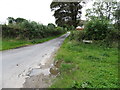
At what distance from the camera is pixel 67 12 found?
973 inches

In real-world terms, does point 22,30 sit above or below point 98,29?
above

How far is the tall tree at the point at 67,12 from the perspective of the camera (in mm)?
23750

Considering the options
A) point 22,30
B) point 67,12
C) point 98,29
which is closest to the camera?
point 98,29

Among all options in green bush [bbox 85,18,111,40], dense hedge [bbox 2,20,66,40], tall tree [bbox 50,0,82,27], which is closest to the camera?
green bush [bbox 85,18,111,40]

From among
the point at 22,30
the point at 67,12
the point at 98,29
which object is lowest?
the point at 98,29

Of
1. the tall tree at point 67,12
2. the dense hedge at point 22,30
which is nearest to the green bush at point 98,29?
the dense hedge at point 22,30

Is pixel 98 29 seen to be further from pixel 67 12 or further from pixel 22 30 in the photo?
pixel 67 12

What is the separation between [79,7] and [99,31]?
1422 centimetres

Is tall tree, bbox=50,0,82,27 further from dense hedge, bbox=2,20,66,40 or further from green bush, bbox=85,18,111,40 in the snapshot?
green bush, bbox=85,18,111,40

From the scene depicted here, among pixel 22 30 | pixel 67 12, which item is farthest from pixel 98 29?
pixel 67 12

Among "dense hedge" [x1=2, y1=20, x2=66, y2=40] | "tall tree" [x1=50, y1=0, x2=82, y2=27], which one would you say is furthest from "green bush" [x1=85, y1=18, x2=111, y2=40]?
"tall tree" [x1=50, y1=0, x2=82, y2=27]

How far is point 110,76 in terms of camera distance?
153 inches

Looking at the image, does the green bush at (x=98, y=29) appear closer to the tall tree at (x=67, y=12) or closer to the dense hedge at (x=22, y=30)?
the dense hedge at (x=22, y=30)

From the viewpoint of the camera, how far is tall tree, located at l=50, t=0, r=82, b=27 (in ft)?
77.9
